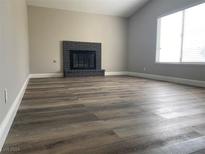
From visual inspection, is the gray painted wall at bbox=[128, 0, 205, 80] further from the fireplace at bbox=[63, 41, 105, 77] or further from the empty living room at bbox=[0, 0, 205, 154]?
the fireplace at bbox=[63, 41, 105, 77]

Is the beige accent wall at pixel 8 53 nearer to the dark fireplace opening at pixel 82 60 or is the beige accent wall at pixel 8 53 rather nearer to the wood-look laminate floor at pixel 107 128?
the wood-look laminate floor at pixel 107 128

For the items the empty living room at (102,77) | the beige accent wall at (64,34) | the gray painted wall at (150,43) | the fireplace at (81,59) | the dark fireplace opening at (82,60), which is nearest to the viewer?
the empty living room at (102,77)

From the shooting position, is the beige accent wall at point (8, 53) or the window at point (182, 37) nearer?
the beige accent wall at point (8, 53)

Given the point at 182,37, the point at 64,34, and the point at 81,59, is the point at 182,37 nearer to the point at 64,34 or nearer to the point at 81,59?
the point at 81,59

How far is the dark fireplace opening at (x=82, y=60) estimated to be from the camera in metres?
6.39

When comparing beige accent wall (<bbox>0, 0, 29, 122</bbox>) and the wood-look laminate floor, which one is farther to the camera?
beige accent wall (<bbox>0, 0, 29, 122</bbox>)

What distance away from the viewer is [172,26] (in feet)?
16.9

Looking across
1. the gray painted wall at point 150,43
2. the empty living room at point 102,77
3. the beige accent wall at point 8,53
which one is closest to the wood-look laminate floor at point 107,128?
the empty living room at point 102,77

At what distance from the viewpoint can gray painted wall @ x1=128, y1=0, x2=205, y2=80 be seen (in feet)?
14.9

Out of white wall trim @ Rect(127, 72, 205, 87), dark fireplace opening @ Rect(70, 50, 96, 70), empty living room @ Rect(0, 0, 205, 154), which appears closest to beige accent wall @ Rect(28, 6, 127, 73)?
empty living room @ Rect(0, 0, 205, 154)

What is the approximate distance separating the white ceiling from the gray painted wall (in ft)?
1.51

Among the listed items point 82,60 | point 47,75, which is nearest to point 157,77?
point 82,60

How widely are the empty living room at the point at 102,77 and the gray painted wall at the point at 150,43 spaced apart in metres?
0.03

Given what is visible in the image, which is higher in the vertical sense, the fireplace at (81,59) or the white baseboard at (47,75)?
the fireplace at (81,59)
